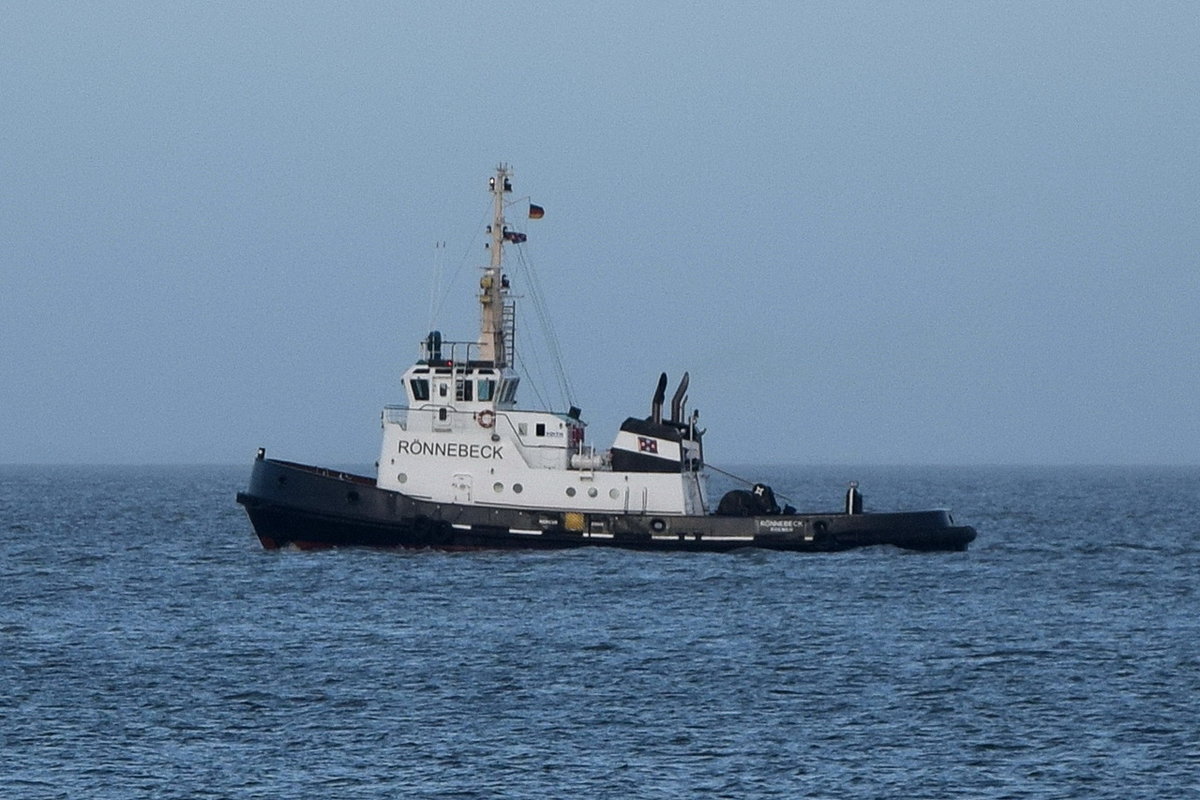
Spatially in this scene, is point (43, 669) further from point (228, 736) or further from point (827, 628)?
point (827, 628)

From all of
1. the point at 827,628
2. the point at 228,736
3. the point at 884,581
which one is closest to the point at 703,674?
the point at 827,628

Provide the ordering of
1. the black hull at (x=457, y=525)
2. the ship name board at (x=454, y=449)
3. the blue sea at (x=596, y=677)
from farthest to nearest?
the ship name board at (x=454, y=449)
the black hull at (x=457, y=525)
the blue sea at (x=596, y=677)

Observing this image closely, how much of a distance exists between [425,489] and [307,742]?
2162cm

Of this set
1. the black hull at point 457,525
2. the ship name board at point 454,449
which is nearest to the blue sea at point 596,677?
the black hull at point 457,525

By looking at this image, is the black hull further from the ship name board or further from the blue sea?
the ship name board

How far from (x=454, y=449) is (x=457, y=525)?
200 cm

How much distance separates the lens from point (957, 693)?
28.0m

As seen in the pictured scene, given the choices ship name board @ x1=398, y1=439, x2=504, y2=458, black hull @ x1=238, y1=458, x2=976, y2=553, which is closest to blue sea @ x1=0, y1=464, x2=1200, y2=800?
black hull @ x1=238, y1=458, x2=976, y2=553

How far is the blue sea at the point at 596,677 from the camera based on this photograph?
2227 centimetres

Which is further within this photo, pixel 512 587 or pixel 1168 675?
pixel 512 587

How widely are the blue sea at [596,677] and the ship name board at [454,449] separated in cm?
250

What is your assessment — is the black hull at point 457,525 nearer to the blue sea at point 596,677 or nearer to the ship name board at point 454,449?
the blue sea at point 596,677

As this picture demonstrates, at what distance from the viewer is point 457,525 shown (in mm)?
44594

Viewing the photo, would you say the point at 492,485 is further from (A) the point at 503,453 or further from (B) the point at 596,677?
(B) the point at 596,677
